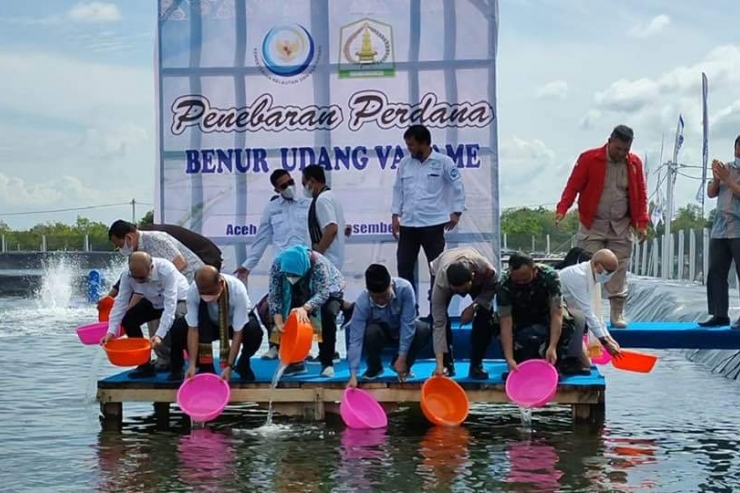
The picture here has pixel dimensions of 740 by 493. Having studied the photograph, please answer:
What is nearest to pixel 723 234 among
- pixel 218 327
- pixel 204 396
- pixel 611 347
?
pixel 611 347

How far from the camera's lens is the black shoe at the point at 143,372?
8680 mm

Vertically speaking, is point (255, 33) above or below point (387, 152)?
above

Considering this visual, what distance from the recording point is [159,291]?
28.1ft

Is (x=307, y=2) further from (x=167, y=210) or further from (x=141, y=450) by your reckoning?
(x=141, y=450)

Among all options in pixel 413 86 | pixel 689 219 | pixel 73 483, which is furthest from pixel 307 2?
pixel 689 219

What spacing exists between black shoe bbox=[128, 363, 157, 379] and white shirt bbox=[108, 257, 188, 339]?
37 centimetres

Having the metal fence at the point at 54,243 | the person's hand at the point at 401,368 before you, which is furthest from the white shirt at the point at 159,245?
the metal fence at the point at 54,243

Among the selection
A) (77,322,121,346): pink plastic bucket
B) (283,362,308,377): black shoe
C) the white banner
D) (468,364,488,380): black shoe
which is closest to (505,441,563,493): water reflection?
(468,364,488,380): black shoe

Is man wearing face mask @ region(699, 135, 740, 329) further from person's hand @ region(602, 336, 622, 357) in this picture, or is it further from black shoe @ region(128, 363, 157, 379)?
black shoe @ region(128, 363, 157, 379)

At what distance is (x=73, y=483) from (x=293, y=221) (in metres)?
3.29

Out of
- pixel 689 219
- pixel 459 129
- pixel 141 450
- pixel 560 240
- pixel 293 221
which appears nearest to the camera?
pixel 141 450

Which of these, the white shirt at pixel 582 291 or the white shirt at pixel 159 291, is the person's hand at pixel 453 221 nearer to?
the white shirt at pixel 582 291

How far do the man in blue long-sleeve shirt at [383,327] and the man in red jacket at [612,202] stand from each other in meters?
1.67

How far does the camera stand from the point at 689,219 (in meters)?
71.0
